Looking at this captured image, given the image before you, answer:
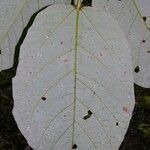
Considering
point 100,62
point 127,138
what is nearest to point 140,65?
point 100,62

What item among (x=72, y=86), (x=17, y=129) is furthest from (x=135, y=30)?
(x=17, y=129)

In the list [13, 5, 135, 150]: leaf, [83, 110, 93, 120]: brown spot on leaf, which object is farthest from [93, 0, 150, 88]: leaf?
[83, 110, 93, 120]: brown spot on leaf

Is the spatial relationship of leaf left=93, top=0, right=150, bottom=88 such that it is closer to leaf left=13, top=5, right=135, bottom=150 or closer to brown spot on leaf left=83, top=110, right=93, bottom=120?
leaf left=13, top=5, right=135, bottom=150

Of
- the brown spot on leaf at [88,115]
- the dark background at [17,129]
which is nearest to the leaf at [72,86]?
the brown spot on leaf at [88,115]

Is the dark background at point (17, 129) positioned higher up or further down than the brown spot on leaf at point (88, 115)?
further down

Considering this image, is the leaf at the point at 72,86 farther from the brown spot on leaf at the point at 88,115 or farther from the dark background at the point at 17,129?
the dark background at the point at 17,129

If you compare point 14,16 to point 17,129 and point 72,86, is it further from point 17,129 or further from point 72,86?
point 17,129
